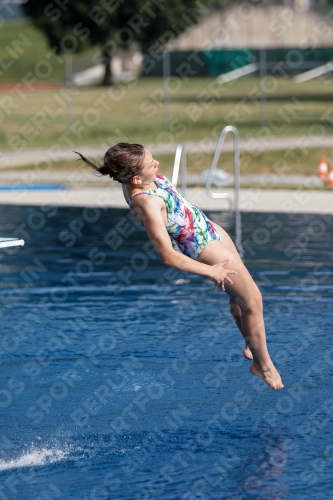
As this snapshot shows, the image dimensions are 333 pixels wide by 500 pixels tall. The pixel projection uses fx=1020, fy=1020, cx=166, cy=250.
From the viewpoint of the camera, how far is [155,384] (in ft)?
21.2

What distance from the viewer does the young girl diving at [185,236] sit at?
17.5ft

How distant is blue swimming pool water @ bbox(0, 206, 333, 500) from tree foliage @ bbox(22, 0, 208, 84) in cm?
3798

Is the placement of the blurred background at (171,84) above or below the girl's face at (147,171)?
below

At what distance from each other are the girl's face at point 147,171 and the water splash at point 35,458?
147cm

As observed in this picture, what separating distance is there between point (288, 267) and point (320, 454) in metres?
5.50

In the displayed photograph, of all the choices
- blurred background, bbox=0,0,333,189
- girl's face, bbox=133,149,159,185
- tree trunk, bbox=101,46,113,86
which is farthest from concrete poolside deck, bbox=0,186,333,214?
tree trunk, bbox=101,46,113,86

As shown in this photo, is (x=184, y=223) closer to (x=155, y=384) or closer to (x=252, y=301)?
(x=252, y=301)

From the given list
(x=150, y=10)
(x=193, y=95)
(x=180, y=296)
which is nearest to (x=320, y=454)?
(x=180, y=296)

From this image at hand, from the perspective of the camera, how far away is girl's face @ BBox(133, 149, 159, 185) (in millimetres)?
5387

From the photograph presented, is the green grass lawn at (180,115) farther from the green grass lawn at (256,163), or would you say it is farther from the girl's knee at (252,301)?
the girl's knee at (252,301)

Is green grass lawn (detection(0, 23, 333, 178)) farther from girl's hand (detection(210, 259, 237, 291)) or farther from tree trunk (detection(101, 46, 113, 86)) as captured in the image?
girl's hand (detection(210, 259, 237, 291))

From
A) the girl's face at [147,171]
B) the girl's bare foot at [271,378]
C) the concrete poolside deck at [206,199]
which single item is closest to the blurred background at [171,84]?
the concrete poolside deck at [206,199]

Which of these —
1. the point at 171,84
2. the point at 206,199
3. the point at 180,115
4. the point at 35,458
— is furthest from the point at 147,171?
the point at 171,84

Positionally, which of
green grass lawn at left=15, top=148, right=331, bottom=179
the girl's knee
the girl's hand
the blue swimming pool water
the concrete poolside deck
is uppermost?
the girl's hand
